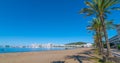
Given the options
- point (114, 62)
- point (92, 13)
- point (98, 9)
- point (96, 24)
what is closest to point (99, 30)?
point (96, 24)

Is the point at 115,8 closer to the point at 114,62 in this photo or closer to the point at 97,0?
the point at 97,0

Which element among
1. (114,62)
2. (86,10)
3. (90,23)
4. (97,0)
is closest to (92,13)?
(86,10)

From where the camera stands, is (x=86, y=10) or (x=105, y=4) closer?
(x=105, y=4)

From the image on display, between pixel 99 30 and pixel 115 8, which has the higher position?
pixel 115 8

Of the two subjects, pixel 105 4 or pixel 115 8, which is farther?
pixel 115 8

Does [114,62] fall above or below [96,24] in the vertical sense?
below

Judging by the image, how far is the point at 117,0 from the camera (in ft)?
79.5

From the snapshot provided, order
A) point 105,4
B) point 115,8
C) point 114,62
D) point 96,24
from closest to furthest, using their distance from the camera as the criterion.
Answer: point 114,62, point 105,4, point 115,8, point 96,24

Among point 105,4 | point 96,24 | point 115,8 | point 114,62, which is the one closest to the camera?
point 114,62

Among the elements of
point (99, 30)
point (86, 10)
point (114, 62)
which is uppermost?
point (86, 10)

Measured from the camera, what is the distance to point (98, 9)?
78.6ft

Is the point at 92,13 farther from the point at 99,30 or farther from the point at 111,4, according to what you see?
the point at 99,30

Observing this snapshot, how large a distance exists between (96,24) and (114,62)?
16.0 meters

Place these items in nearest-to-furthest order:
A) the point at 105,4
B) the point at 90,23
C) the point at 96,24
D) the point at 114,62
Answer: the point at 114,62, the point at 105,4, the point at 96,24, the point at 90,23
